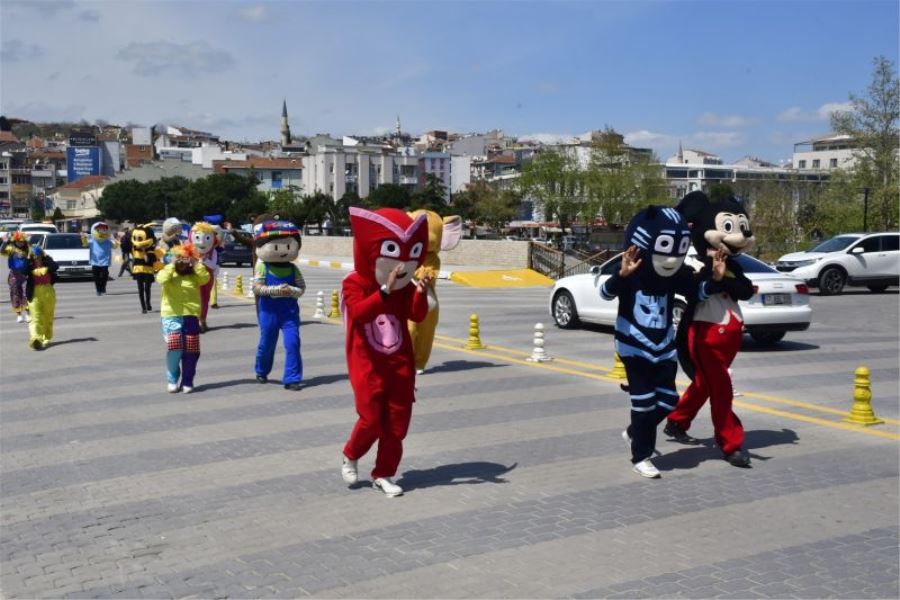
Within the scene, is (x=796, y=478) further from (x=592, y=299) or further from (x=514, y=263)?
(x=514, y=263)

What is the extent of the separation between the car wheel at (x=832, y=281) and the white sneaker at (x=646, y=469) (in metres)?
19.1

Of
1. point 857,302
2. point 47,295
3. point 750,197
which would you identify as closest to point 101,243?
point 47,295

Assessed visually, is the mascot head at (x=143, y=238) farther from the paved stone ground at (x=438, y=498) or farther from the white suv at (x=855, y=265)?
the white suv at (x=855, y=265)

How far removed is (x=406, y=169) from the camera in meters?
121

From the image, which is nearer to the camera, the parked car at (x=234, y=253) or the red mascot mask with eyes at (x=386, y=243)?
the red mascot mask with eyes at (x=386, y=243)

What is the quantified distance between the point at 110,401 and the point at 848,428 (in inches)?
311

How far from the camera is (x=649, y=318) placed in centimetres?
716

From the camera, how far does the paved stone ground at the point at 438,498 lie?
17.4ft

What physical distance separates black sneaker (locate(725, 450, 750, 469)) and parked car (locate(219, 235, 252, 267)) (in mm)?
30446

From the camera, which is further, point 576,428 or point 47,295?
point 47,295

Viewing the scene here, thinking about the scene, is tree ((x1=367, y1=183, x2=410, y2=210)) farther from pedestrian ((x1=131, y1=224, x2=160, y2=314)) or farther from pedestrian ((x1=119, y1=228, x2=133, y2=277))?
pedestrian ((x1=131, y1=224, x2=160, y2=314))

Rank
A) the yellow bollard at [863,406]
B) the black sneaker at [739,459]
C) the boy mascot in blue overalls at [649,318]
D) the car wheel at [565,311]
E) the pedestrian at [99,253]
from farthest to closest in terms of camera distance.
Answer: the pedestrian at [99,253] → the car wheel at [565,311] → the yellow bollard at [863,406] → the black sneaker at [739,459] → the boy mascot in blue overalls at [649,318]

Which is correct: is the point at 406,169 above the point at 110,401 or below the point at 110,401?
above

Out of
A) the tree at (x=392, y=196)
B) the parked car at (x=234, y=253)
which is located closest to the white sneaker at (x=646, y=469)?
the parked car at (x=234, y=253)
